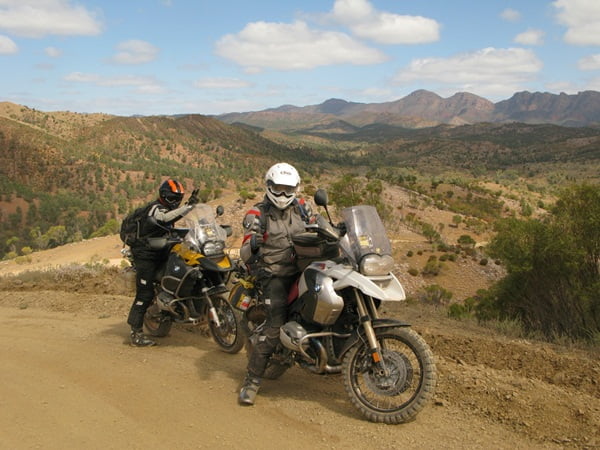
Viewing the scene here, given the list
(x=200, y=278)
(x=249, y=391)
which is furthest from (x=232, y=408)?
(x=200, y=278)

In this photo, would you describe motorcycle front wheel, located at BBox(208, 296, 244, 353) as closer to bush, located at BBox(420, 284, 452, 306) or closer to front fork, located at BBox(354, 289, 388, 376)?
front fork, located at BBox(354, 289, 388, 376)

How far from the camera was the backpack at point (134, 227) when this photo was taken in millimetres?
6941

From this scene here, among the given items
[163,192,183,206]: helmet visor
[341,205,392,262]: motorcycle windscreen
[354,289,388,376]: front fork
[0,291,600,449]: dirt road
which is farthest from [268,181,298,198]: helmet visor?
[163,192,183,206]: helmet visor

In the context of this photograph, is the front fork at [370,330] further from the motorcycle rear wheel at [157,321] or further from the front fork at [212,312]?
the motorcycle rear wheel at [157,321]

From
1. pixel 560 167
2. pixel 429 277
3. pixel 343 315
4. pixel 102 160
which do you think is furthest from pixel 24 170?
pixel 560 167

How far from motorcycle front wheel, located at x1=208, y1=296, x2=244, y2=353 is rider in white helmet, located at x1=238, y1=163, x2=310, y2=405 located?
1.25 meters

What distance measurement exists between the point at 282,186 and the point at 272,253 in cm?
68

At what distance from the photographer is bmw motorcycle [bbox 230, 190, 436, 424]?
14.2 ft

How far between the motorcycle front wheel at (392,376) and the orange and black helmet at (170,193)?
11.5 ft

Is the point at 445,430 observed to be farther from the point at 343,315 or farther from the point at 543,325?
the point at 543,325

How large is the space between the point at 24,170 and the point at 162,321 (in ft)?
203

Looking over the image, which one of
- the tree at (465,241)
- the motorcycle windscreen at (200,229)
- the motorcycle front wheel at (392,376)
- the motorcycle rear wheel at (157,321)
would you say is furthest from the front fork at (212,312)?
the tree at (465,241)

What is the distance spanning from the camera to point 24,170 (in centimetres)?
6019

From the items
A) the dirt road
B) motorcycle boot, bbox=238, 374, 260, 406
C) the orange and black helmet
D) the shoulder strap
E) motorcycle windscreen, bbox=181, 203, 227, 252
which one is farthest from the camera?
the orange and black helmet
